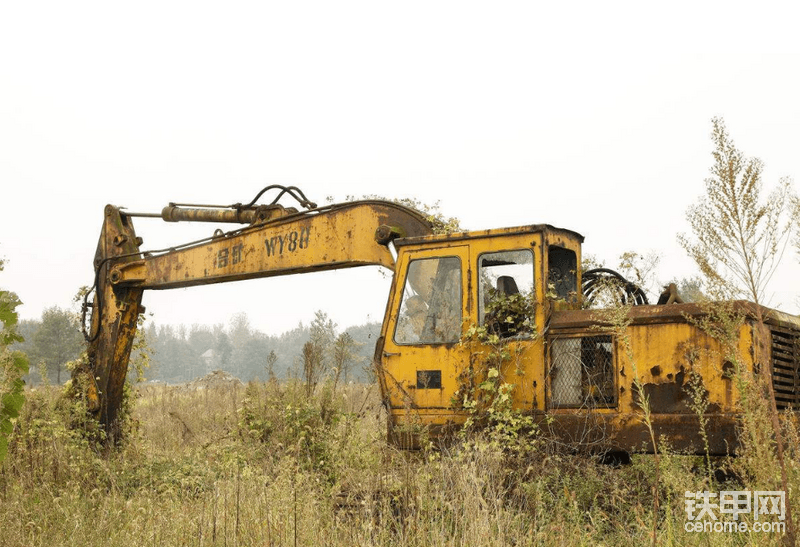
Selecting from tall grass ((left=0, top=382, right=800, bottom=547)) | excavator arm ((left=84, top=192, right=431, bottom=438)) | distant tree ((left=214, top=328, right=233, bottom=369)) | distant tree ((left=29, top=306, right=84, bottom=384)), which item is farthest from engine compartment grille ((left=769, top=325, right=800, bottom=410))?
distant tree ((left=214, top=328, right=233, bottom=369))

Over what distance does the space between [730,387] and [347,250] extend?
4268 millimetres

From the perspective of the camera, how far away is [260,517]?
5.71 m

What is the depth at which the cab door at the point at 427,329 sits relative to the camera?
7.15 m

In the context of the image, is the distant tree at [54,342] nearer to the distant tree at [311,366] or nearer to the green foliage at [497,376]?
the distant tree at [311,366]

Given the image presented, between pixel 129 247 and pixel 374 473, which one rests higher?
pixel 129 247

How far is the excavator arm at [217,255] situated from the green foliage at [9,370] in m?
3.51

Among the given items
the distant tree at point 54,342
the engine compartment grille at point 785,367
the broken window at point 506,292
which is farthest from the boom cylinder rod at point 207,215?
the distant tree at point 54,342

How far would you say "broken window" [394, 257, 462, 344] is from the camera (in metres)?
7.25

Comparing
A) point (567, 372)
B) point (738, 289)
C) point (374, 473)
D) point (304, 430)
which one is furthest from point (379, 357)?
point (738, 289)

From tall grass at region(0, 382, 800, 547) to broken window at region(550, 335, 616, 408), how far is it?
1.64 ft

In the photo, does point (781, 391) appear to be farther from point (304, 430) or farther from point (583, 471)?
point (304, 430)

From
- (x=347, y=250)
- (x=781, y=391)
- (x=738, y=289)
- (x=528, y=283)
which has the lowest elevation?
(x=781, y=391)

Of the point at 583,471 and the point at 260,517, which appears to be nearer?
the point at 260,517

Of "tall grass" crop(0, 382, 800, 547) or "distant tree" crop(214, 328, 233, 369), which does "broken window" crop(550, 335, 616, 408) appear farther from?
"distant tree" crop(214, 328, 233, 369)
